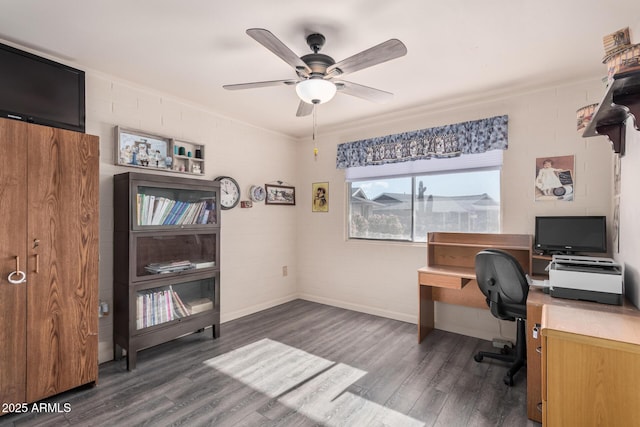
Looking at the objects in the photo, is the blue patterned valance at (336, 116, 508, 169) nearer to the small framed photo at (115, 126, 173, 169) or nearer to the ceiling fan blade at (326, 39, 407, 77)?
the ceiling fan blade at (326, 39, 407, 77)

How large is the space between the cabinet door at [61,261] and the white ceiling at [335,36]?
0.70 meters

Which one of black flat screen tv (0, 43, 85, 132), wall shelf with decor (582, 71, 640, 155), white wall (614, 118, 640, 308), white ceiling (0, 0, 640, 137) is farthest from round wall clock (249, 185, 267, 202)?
white wall (614, 118, 640, 308)

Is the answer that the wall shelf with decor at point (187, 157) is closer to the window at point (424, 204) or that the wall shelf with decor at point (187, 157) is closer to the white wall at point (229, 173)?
the white wall at point (229, 173)

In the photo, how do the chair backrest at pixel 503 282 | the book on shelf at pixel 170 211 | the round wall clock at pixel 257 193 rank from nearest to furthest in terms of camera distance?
the chair backrest at pixel 503 282 → the book on shelf at pixel 170 211 → the round wall clock at pixel 257 193

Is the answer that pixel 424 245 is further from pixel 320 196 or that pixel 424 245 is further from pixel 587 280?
pixel 587 280

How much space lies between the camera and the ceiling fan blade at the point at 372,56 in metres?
1.68

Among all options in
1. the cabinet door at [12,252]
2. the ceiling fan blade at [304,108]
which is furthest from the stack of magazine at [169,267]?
the ceiling fan blade at [304,108]

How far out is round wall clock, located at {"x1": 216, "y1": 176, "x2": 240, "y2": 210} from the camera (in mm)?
3619

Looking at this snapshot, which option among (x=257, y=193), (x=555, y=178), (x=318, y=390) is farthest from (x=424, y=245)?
(x=257, y=193)

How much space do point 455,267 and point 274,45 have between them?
2.75 metres

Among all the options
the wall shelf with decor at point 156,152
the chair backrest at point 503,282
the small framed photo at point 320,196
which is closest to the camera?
the chair backrest at point 503,282

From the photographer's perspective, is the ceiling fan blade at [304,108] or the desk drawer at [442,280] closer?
the ceiling fan blade at [304,108]

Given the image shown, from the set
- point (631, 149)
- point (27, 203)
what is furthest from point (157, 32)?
point (631, 149)

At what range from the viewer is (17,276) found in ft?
6.35
